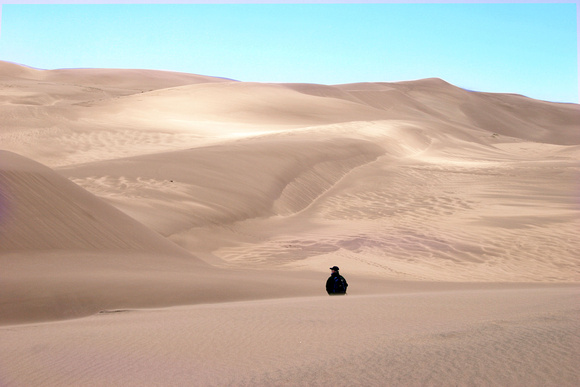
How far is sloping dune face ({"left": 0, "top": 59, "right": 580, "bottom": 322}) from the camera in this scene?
13.2m

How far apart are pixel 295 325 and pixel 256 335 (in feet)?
1.82

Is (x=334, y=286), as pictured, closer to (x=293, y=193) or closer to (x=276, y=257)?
(x=276, y=257)

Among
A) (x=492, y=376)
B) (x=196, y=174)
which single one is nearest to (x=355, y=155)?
(x=196, y=174)

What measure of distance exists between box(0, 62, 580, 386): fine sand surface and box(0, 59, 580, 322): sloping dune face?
0.08 metres

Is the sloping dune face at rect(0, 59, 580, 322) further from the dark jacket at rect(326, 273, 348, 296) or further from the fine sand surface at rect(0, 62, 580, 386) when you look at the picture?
the dark jacket at rect(326, 273, 348, 296)

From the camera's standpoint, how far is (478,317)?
648 cm

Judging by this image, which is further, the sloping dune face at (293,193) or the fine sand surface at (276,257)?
the sloping dune face at (293,193)

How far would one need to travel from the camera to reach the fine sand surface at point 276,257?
487 cm

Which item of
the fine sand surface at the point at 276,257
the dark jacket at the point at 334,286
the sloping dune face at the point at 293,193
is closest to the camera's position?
the fine sand surface at the point at 276,257

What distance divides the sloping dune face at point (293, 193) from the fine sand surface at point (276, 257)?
0.26 ft

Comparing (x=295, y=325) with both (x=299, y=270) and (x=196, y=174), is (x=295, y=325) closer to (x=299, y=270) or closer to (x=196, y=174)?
(x=299, y=270)

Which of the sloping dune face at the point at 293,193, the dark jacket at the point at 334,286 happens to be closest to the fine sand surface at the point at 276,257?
the sloping dune face at the point at 293,193

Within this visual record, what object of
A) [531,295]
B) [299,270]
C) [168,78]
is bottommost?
[299,270]

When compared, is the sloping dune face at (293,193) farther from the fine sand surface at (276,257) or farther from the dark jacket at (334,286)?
the dark jacket at (334,286)
